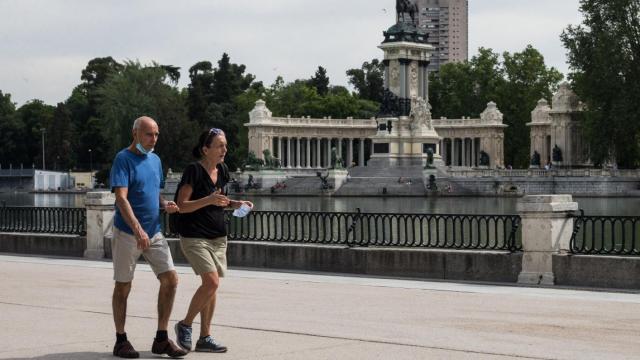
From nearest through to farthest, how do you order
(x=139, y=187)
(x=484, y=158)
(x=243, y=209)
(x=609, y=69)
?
(x=139, y=187), (x=243, y=209), (x=609, y=69), (x=484, y=158)

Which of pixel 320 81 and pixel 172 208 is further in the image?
pixel 320 81

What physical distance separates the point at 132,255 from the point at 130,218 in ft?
1.63

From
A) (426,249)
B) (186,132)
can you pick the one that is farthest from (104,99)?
(426,249)

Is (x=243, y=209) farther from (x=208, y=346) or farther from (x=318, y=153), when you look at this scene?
(x=318, y=153)

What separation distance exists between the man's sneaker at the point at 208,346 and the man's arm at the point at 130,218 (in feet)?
3.64

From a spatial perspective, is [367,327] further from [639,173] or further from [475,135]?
[475,135]

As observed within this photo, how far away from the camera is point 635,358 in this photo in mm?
11680

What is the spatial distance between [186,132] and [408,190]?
3513cm

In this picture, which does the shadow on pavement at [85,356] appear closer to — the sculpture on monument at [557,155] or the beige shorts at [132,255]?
the beige shorts at [132,255]

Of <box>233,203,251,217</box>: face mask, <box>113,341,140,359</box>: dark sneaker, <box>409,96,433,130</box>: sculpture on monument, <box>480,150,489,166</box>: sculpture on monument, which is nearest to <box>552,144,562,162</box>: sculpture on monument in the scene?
<box>480,150,489,166</box>: sculpture on monument

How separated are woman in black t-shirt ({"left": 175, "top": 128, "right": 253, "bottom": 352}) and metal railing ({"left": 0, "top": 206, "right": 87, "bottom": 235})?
1506 centimetres

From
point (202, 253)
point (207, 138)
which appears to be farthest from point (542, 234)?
point (202, 253)

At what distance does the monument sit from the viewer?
110m

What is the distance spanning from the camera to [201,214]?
39.5 ft
